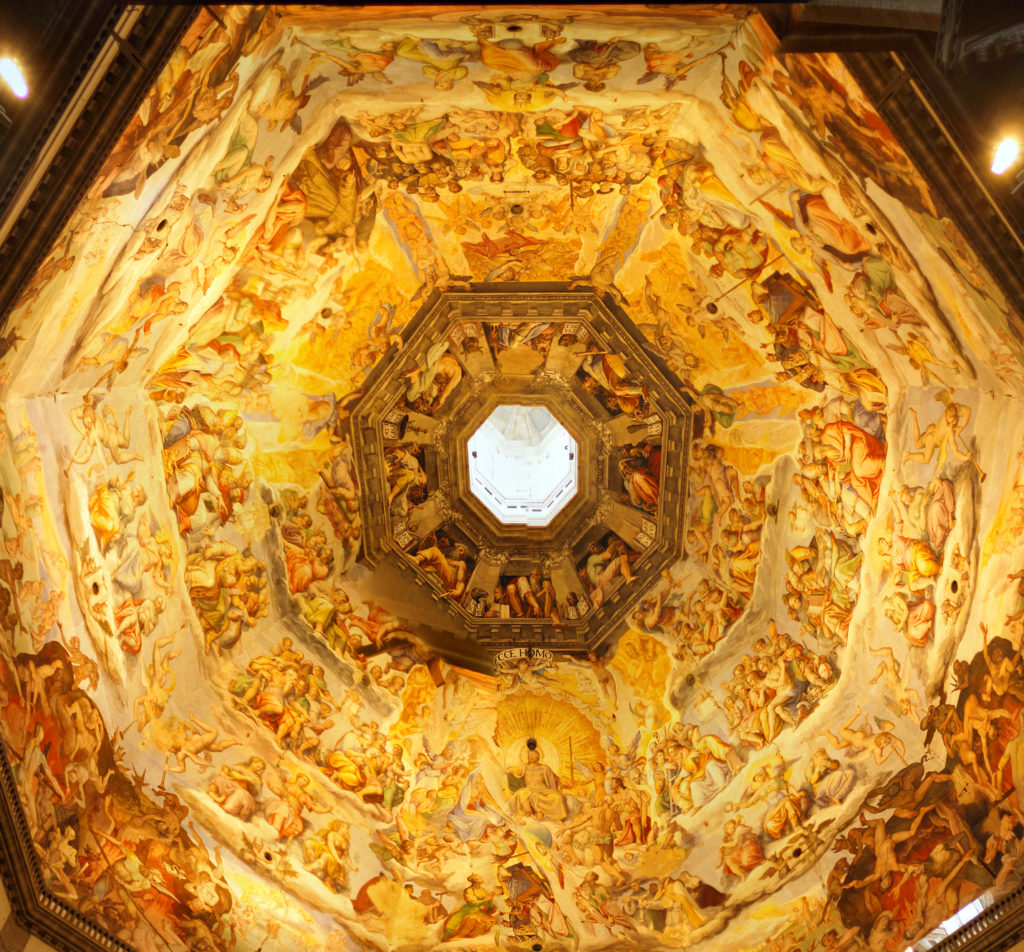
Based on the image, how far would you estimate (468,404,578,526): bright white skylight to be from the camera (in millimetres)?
16406

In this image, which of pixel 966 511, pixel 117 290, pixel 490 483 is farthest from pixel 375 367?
pixel 966 511

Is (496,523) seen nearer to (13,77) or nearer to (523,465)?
(523,465)

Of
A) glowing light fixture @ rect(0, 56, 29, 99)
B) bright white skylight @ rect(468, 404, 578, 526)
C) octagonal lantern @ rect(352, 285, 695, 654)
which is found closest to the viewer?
glowing light fixture @ rect(0, 56, 29, 99)

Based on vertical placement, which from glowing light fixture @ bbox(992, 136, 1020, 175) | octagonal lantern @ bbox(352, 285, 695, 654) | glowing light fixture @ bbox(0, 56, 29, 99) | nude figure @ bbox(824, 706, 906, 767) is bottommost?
nude figure @ bbox(824, 706, 906, 767)

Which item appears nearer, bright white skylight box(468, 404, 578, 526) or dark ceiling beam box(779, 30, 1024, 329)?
dark ceiling beam box(779, 30, 1024, 329)

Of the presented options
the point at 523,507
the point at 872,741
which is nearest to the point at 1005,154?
the point at 872,741

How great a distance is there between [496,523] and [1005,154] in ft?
31.3

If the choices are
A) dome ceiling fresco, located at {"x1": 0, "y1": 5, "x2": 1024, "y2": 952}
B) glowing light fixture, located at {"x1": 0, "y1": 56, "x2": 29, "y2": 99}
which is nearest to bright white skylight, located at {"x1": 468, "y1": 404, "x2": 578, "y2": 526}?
dome ceiling fresco, located at {"x1": 0, "y1": 5, "x2": 1024, "y2": 952}

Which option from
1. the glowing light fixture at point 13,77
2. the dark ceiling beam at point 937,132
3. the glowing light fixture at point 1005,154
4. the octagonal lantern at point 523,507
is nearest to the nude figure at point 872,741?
the octagonal lantern at point 523,507

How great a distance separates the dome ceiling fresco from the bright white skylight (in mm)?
671

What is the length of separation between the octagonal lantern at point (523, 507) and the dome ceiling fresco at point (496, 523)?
63 mm

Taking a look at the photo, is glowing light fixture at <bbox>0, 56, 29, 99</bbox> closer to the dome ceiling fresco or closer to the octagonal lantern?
the dome ceiling fresco

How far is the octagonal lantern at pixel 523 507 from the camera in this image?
1463cm

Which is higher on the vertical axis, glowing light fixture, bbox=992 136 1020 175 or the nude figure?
glowing light fixture, bbox=992 136 1020 175
